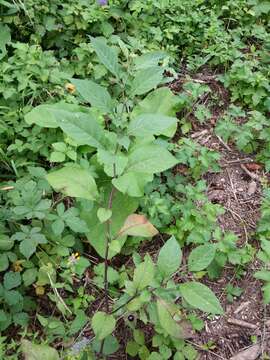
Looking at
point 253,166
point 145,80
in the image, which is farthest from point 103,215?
point 253,166

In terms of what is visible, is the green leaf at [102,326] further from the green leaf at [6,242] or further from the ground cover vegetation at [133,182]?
the green leaf at [6,242]

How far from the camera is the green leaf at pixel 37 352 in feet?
5.38

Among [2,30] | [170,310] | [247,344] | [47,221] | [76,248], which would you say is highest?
[2,30]

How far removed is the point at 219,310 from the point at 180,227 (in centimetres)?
81

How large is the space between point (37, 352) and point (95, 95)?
0.98 meters

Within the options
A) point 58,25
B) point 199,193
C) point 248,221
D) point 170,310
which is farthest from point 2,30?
point 170,310

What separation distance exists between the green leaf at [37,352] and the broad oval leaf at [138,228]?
20.2 inches

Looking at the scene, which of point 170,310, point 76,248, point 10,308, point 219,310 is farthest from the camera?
point 76,248

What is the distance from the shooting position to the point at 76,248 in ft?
7.45

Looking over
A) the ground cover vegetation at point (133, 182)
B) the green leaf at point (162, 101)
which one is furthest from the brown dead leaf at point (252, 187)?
the green leaf at point (162, 101)

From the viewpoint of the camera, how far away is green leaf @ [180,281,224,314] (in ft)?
4.98

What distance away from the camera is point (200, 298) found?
60.4 inches

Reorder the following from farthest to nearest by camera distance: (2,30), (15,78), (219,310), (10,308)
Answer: (2,30) → (15,78) → (10,308) → (219,310)

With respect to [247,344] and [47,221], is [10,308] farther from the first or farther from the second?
[247,344]
